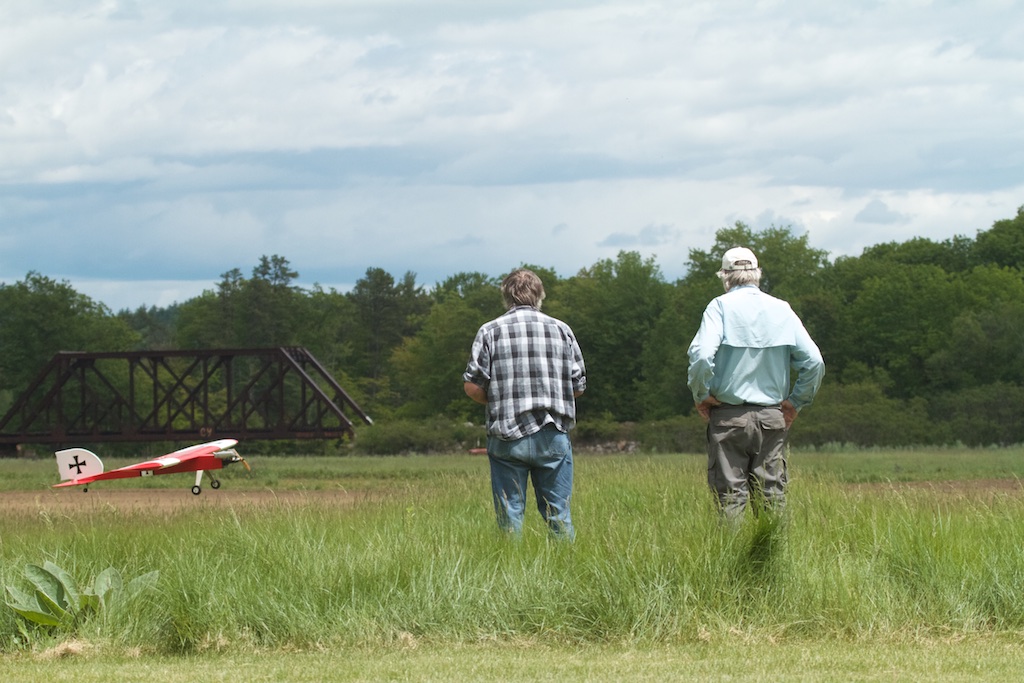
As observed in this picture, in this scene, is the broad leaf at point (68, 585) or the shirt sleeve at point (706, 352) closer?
the broad leaf at point (68, 585)

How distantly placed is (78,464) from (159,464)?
52.1 inches

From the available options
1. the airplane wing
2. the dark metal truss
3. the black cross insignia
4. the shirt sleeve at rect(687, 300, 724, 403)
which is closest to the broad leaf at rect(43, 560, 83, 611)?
the shirt sleeve at rect(687, 300, 724, 403)

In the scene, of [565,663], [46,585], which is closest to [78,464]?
[46,585]

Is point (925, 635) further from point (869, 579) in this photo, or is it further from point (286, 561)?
point (286, 561)

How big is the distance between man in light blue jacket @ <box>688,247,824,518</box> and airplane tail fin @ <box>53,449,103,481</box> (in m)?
→ 13.4

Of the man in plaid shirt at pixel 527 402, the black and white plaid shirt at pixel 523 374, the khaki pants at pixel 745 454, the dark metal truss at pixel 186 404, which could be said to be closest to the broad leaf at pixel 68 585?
the man in plaid shirt at pixel 527 402

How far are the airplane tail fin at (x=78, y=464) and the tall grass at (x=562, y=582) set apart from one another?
11.1 meters

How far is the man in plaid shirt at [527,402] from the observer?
810cm

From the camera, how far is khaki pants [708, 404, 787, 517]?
316 inches

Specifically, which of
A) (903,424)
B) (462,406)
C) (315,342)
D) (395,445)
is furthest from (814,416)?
(315,342)

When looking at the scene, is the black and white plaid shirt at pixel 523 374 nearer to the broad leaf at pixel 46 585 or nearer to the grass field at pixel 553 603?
the grass field at pixel 553 603

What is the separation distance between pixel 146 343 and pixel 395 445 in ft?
314

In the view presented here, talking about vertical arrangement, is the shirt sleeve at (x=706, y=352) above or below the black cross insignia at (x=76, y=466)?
above

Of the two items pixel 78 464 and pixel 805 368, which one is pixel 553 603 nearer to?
pixel 805 368
